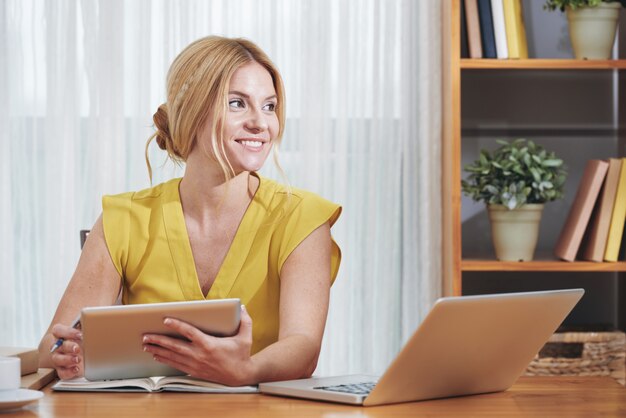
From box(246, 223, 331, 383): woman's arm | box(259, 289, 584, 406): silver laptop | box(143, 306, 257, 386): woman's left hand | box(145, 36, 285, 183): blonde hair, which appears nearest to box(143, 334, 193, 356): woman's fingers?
box(143, 306, 257, 386): woman's left hand

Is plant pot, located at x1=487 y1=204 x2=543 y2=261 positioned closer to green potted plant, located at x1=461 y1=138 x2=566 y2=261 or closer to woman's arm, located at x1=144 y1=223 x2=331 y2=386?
green potted plant, located at x1=461 y1=138 x2=566 y2=261

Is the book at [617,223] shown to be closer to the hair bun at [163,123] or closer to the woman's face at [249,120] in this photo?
the woman's face at [249,120]

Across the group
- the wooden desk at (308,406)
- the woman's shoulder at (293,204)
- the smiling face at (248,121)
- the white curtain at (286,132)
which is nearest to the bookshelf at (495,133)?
the white curtain at (286,132)

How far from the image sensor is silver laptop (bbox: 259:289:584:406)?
4.20ft

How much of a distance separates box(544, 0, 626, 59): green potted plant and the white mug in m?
2.27

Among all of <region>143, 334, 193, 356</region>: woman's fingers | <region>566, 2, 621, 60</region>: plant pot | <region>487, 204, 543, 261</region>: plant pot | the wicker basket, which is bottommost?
the wicker basket

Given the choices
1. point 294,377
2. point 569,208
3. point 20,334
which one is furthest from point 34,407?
point 569,208

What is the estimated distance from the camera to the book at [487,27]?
304 cm

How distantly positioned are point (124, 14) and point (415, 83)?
3.48ft

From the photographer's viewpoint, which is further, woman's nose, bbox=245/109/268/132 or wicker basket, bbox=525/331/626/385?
wicker basket, bbox=525/331/626/385

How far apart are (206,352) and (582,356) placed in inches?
72.9

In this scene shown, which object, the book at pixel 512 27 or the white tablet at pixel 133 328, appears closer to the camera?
the white tablet at pixel 133 328

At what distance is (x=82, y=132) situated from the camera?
3.44 metres

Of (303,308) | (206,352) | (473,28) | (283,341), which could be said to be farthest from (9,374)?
(473,28)
